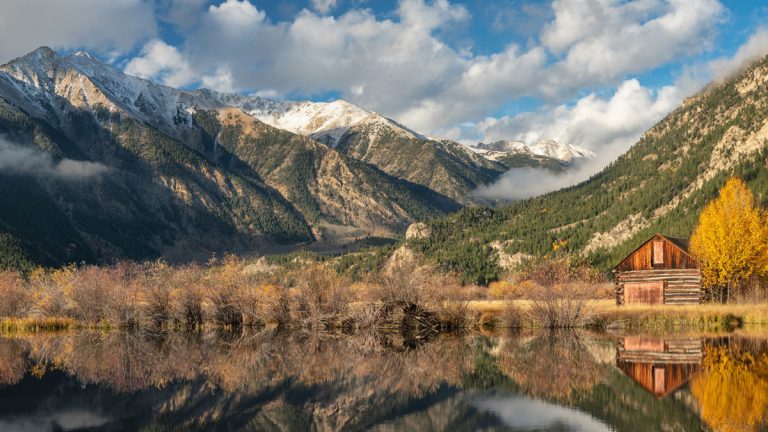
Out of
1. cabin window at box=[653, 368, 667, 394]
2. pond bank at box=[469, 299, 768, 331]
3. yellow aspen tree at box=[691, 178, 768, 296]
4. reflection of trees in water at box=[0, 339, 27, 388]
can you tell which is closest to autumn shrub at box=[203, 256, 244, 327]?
reflection of trees in water at box=[0, 339, 27, 388]

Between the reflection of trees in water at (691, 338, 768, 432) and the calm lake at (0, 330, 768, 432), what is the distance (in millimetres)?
61

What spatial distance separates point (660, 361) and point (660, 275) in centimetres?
3717

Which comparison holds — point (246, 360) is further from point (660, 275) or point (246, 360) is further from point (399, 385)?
point (660, 275)

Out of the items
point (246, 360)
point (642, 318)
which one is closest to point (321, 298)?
point (246, 360)

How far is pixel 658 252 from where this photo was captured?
221 ft

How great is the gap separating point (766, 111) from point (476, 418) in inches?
5145

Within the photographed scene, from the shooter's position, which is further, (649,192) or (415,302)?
(649,192)

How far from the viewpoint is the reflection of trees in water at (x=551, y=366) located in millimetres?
27078

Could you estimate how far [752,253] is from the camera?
6284cm

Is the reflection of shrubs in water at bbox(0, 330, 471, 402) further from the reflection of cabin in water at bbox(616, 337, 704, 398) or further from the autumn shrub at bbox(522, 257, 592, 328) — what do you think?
the autumn shrub at bbox(522, 257, 592, 328)

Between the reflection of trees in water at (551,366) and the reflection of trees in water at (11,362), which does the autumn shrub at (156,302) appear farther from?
the reflection of trees in water at (551,366)

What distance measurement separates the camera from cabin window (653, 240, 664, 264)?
67188 mm

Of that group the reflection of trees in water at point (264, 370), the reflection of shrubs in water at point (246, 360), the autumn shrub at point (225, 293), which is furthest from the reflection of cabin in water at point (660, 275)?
the autumn shrub at point (225, 293)

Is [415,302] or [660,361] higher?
[415,302]
